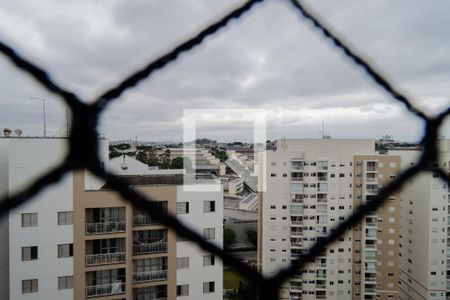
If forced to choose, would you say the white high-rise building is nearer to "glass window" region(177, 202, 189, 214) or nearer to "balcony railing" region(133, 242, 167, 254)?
"balcony railing" region(133, 242, 167, 254)

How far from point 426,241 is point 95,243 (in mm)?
6545

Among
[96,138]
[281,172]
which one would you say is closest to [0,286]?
[96,138]

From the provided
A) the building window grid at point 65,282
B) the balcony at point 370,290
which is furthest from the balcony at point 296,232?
the building window grid at point 65,282

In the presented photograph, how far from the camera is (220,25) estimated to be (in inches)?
12.7

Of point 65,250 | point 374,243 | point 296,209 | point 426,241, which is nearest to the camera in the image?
point 65,250

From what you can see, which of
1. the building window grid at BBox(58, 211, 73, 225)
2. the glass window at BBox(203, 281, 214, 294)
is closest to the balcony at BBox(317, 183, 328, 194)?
the glass window at BBox(203, 281, 214, 294)

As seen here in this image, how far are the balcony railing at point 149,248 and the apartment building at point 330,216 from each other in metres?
3.49

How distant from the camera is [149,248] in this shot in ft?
14.5

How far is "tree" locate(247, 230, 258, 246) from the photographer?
892 cm

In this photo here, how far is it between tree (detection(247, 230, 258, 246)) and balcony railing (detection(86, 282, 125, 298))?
5.03 m

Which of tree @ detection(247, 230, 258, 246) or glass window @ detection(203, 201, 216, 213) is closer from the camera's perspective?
glass window @ detection(203, 201, 216, 213)

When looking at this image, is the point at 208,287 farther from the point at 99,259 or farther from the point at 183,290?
the point at 99,259

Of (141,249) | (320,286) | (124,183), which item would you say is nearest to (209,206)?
(141,249)

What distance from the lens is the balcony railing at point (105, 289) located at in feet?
13.7
